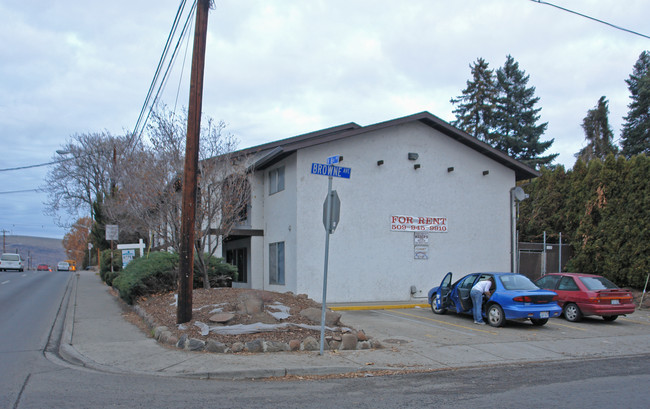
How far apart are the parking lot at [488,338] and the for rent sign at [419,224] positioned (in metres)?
4.27

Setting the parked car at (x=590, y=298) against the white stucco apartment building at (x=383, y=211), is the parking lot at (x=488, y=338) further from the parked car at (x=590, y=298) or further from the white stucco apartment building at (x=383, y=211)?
the white stucco apartment building at (x=383, y=211)

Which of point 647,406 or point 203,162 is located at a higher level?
point 203,162

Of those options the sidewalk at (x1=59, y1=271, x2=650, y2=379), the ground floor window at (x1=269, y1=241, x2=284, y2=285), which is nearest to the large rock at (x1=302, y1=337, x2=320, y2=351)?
the sidewalk at (x1=59, y1=271, x2=650, y2=379)

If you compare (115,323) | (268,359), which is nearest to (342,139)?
(115,323)

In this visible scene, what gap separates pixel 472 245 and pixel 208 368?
14.7 m

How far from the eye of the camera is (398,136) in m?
19.6

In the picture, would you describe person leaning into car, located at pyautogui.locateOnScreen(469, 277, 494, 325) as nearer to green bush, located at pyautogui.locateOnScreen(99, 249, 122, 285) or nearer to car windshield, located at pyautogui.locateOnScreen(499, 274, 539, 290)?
car windshield, located at pyautogui.locateOnScreen(499, 274, 539, 290)

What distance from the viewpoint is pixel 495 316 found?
13203mm

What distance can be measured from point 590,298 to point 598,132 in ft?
96.2

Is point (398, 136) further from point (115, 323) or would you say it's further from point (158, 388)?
point (158, 388)

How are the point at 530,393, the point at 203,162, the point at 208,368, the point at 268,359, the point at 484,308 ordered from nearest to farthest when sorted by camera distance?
the point at 530,393, the point at 208,368, the point at 268,359, the point at 484,308, the point at 203,162

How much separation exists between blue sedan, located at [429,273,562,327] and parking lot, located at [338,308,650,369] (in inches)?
13.9

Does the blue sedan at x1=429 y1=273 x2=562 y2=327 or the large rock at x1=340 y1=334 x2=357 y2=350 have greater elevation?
the blue sedan at x1=429 y1=273 x2=562 y2=327

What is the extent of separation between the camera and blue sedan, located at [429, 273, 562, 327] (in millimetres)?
12703
